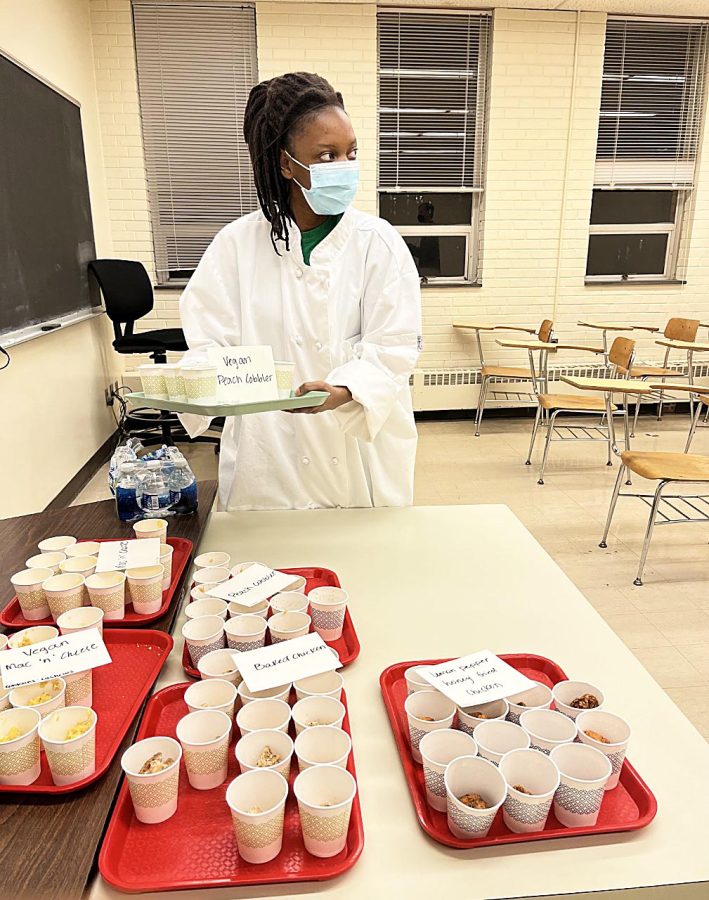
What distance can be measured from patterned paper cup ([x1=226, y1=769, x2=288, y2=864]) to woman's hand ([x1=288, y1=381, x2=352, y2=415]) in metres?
0.75

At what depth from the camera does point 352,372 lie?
1445 mm

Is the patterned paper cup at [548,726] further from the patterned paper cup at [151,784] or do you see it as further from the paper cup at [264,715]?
the patterned paper cup at [151,784]

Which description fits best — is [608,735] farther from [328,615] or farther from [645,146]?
[645,146]

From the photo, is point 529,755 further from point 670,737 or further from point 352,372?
point 352,372

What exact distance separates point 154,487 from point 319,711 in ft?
2.72

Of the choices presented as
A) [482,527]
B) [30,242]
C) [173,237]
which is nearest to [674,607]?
[482,527]

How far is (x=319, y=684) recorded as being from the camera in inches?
36.2

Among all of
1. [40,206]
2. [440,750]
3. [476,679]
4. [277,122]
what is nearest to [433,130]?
[40,206]

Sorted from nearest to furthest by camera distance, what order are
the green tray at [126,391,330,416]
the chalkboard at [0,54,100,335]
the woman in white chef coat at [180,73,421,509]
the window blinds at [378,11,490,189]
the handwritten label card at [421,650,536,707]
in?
the handwritten label card at [421,650,536,707] < the green tray at [126,391,330,416] < the woman in white chef coat at [180,73,421,509] < the chalkboard at [0,54,100,335] < the window blinds at [378,11,490,189]

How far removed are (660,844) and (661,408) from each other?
5.52m

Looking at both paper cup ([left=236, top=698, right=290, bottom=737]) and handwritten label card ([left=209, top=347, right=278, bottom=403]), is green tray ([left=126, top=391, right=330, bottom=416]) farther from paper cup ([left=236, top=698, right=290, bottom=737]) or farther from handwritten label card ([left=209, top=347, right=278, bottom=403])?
paper cup ([left=236, top=698, right=290, bottom=737])

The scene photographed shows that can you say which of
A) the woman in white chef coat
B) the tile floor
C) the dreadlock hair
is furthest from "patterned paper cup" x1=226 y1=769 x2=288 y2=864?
the tile floor

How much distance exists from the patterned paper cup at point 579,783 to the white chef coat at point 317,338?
828 mm

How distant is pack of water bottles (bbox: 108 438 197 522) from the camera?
1.52 m
